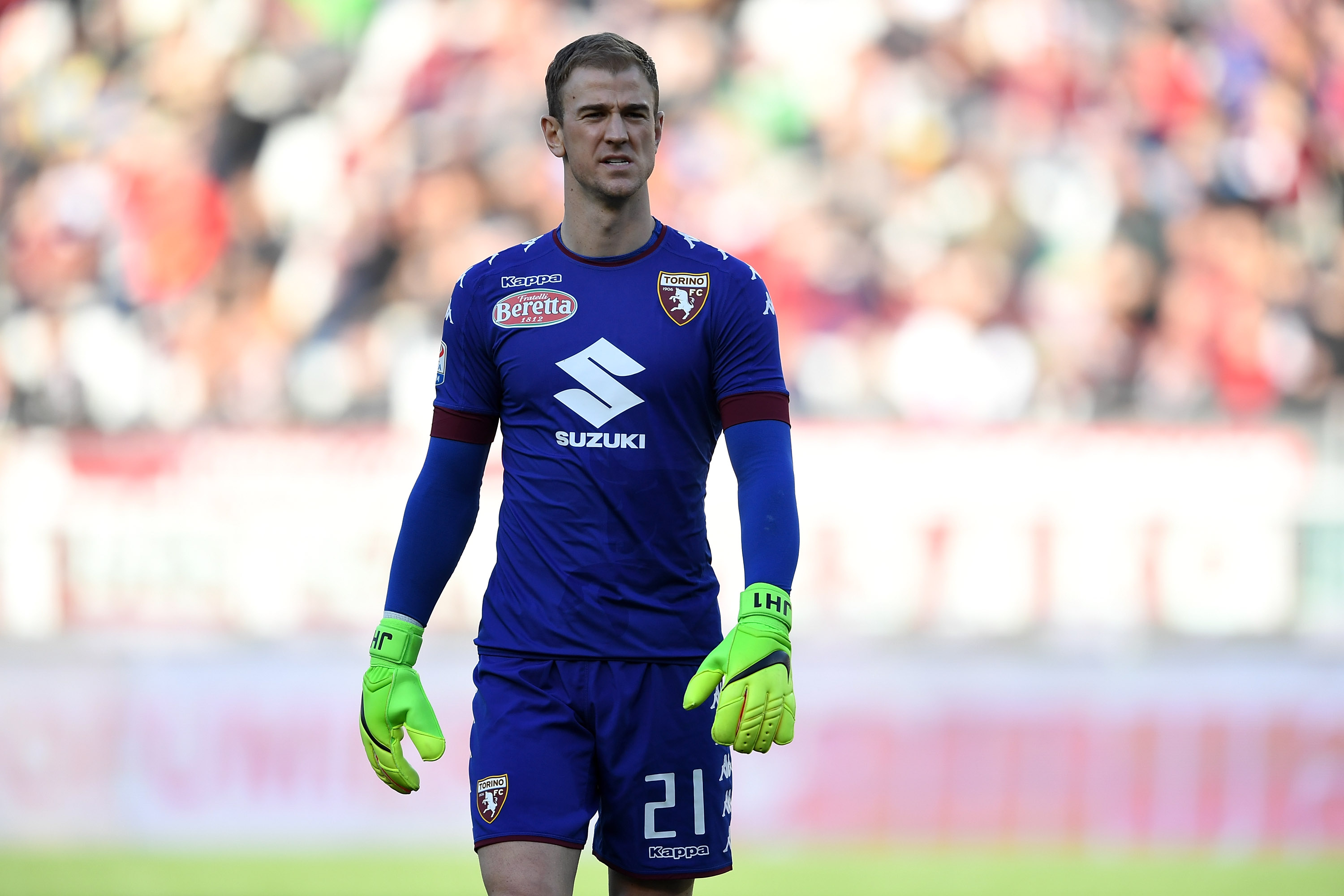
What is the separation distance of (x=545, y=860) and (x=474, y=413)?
92 cm

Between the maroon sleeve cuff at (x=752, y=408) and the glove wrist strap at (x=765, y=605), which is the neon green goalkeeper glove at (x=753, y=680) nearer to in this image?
the glove wrist strap at (x=765, y=605)

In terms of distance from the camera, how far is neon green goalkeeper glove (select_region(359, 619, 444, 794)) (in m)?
3.10

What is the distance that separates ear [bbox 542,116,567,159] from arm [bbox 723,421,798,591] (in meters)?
0.68

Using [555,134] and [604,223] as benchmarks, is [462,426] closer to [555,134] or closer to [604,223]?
[604,223]

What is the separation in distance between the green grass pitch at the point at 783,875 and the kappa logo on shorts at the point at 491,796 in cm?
316

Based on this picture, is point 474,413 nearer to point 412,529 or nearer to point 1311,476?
point 412,529

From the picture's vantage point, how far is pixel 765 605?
9.22 feet

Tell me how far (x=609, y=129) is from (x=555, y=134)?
0.17 meters

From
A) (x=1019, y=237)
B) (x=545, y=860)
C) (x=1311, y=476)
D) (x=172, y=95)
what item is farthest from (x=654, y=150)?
(x=172, y=95)

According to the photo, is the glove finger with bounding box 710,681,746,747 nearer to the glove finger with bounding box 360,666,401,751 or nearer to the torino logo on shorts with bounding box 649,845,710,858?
the torino logo on shorts with bounding box 649,845,710,858

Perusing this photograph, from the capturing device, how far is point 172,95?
8.91 m

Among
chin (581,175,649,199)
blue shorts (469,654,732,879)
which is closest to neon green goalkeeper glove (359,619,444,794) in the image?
blue shorts (469,654,732,879)

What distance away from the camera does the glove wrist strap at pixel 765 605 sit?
9.18 feet

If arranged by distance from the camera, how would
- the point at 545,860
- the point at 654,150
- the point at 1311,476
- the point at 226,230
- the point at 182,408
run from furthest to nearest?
the point at 226,230 < the point at 182,408 < the point at 1311,476 < the point at 654,150 < the point at 545,860
